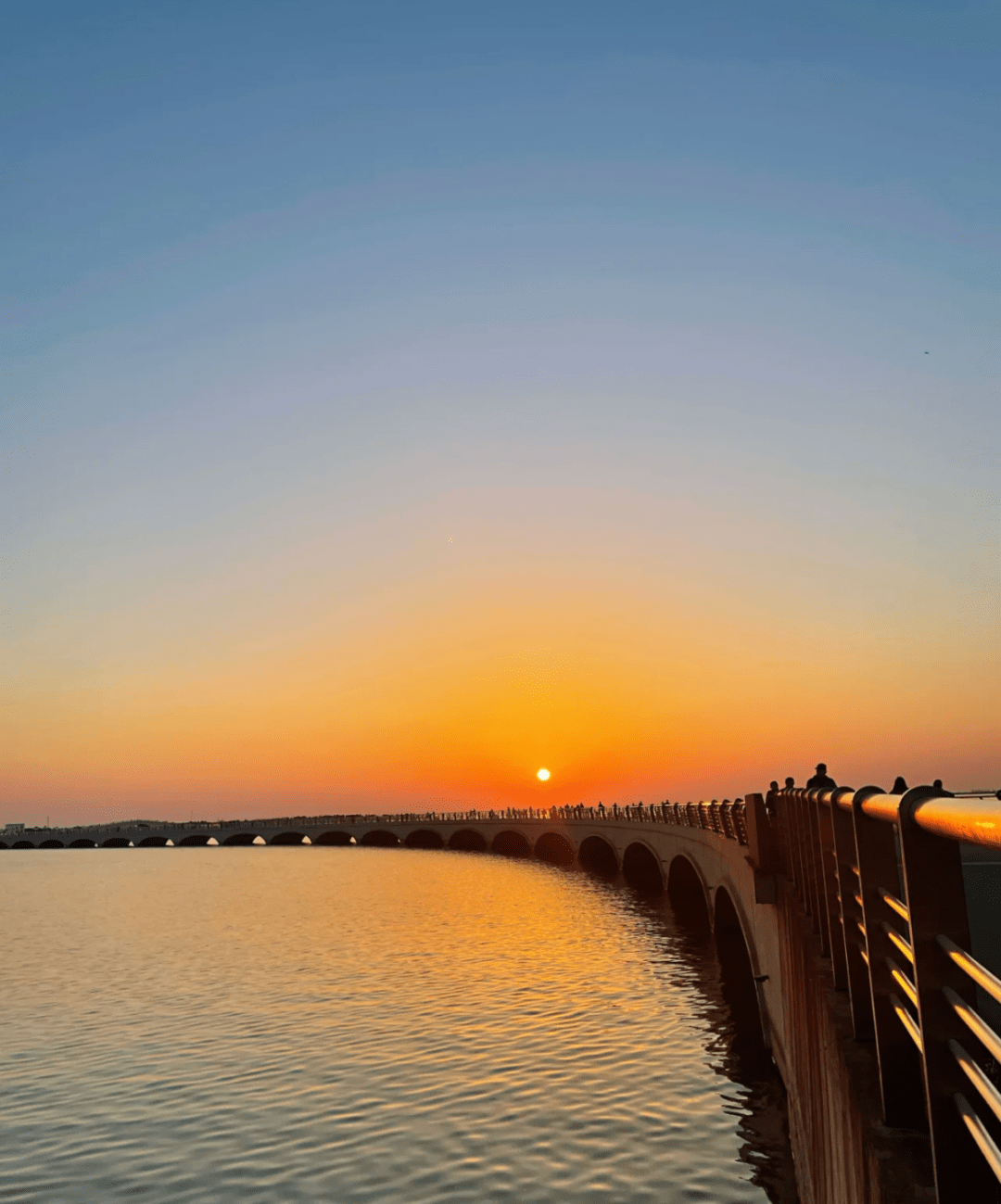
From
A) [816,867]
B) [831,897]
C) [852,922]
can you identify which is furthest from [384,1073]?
[852,922]

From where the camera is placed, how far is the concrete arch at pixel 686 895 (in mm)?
49716

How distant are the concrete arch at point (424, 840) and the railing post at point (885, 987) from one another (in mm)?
167214

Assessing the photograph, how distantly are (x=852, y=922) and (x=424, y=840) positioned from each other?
575 feet

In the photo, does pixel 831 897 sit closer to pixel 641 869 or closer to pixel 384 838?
pixel 641 869

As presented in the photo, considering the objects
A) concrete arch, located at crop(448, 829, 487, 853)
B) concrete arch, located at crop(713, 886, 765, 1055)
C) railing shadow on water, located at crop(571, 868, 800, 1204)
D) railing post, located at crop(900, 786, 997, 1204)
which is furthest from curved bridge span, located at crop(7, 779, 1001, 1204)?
concrete arch, located at crop(448, 829, 487, 853)

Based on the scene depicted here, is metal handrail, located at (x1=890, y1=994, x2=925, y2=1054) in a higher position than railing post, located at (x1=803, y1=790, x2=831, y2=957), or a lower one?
lower

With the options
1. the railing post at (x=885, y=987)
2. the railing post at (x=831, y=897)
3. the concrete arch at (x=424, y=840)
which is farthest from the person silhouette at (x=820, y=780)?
the concrete arch at (x=424, y=840)

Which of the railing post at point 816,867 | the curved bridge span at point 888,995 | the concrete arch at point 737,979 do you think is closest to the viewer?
the curved bridge span at point 888,995

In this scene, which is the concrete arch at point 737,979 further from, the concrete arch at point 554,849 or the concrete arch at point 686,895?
the concrete arch at point 554,849

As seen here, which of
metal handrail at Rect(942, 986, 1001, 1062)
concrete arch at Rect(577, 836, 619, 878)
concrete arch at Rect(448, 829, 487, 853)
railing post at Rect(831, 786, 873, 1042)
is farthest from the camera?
concrete arch at Rect(448, 829, 487, 853)

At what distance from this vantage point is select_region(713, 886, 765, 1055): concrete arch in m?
25.4

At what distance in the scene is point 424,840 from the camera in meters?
178

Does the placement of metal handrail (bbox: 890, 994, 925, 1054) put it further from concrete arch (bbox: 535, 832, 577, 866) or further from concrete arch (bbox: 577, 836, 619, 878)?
concrete arch (bbox: 535, 832, 577, 866)

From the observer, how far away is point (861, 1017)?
23.7 ft
